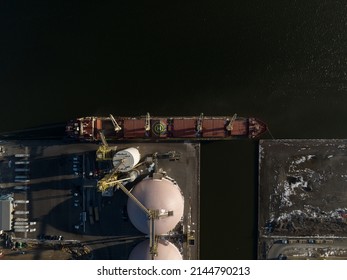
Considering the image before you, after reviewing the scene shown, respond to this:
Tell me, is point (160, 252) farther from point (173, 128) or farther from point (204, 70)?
point (204, 70)

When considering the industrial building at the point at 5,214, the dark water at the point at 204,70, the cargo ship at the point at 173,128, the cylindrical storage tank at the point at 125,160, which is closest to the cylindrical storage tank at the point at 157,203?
the cylindrical storage tank at the point at 125,160

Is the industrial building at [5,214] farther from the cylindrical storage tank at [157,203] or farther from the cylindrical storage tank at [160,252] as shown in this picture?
the cylindrical storage tank at [160,252]

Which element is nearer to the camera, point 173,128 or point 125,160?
→ point 125,160

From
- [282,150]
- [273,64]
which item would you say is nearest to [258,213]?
[282,150]

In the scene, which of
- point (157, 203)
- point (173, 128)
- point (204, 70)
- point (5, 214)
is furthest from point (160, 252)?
point (204, 70)
